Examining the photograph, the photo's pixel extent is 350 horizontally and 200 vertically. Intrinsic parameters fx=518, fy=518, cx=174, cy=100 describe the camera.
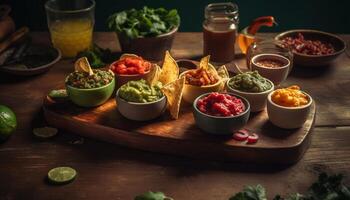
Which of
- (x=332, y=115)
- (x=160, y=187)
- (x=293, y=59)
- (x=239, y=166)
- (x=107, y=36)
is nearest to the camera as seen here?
(x=160, y=187)

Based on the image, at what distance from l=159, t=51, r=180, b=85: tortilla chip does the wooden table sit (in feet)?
1.36

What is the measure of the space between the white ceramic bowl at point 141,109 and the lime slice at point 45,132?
0.97 ft

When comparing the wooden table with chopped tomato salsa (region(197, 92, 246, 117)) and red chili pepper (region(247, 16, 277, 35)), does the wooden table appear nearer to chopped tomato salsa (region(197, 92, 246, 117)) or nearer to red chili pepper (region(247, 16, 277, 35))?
chopped tomato salsa (region(197, 92, 246, 117))

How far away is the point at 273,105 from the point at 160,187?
1.84 ft

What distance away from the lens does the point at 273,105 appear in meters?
2.03

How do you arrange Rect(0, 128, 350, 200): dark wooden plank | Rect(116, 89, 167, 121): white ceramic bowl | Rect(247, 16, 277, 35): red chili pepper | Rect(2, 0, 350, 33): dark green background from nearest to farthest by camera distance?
Rect(0, 128, 350, 200): dark wooden plank < Rect(116, 89, 167, 121): white ceramic bowl < Rect(247, 16, 277, 35): red chili pepper < Rect(2, 0, 350, 33): dark green background

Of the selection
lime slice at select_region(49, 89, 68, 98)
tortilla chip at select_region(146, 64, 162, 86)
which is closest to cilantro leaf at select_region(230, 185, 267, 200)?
tortilla chip at select_region(146, 64, 162, 86)

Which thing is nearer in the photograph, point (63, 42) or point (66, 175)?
point (66, 175)

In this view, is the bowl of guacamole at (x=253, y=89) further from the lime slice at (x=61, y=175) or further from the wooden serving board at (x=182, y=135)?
the lime slice at (x=61, y=175)

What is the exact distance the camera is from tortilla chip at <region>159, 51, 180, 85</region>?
2.31 m

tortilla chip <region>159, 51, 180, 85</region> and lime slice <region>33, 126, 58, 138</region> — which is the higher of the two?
tortilla chip <region>159, 51, 180, 85</region>

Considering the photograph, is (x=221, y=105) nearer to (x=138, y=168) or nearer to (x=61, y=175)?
(x=138, y=168)

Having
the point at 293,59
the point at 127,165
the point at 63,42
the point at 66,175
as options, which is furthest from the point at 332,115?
the point at 63,42

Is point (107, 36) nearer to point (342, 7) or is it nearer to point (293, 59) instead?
point (293, 59)
